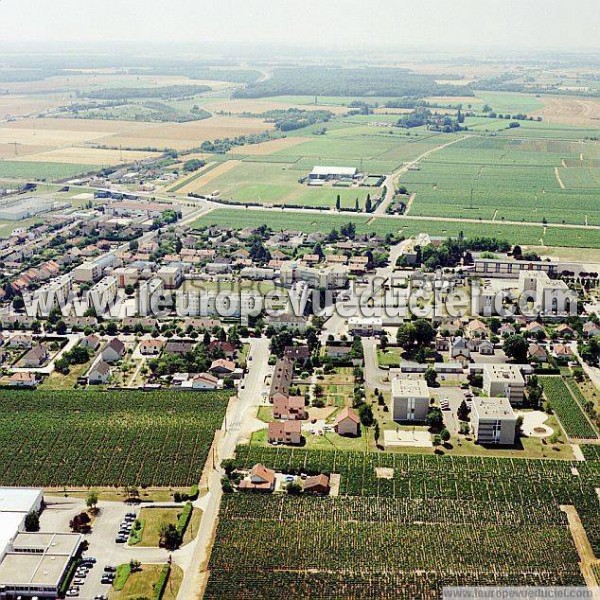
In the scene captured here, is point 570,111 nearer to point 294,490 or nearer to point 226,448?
point 226,448

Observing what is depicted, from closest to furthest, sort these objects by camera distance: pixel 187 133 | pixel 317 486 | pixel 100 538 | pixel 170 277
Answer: pixel 100 538
pixel 317 486
pixel 170 277
pixel 187 133

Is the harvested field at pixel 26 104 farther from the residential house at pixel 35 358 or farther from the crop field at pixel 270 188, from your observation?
the residential house at pixel 35 358

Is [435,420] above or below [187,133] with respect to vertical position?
below

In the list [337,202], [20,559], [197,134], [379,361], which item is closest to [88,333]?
[379,361]

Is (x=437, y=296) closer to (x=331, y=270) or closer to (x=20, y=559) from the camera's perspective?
(x=331, y=270)

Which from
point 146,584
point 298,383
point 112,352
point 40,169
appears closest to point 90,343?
point 112,352

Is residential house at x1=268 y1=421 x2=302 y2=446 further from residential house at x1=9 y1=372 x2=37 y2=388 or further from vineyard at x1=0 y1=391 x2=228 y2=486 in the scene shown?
residential house at x1=9 y1=372 x2=37 y2=388

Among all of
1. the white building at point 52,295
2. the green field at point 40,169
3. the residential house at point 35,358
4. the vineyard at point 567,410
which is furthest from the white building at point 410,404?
the green field at point 40,169
